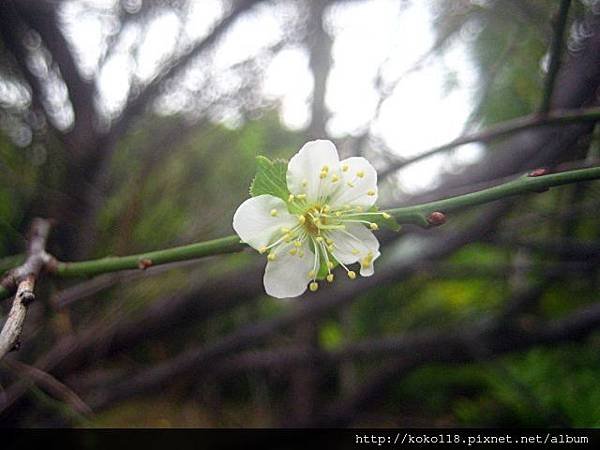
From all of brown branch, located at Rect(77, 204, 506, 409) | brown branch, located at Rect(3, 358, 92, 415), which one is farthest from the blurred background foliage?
brown branch, located at Rect(3, 358, 92, 415)

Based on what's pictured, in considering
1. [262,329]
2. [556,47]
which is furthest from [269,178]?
[262,329]

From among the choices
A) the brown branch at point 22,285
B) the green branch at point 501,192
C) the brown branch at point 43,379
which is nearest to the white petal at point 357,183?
the green branch at point 501,192

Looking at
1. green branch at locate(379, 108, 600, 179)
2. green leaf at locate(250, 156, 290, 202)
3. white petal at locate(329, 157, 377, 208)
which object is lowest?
green leaf at locate(250, 156, 290, 202)

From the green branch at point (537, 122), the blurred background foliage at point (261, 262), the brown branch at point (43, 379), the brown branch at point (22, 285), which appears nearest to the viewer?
the brown branch at point (22, 285)

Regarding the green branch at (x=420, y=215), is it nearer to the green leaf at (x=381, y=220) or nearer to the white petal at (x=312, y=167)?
the green leaf at (x=381, y=220)

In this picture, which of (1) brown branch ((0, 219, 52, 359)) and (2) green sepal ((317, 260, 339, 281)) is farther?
(2) green sepal ((317, 260, 339, 281))

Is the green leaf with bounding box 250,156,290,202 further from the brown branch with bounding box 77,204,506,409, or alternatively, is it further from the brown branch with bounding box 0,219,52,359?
the brown branch with bounding box 77,204,506,409
